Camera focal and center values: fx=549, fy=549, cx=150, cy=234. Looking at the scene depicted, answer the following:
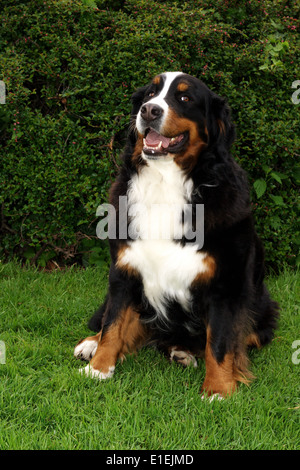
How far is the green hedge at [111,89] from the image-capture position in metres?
4.25

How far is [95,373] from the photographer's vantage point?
2920mm

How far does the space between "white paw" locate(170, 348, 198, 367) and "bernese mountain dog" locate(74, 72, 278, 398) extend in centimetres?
19

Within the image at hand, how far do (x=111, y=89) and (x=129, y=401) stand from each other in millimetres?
2553

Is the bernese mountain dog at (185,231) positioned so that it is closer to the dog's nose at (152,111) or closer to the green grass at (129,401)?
the dog's nose at (152,111)

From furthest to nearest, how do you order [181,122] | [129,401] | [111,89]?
[111,89]
[181,122]
[129,401]

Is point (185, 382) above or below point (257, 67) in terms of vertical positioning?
below

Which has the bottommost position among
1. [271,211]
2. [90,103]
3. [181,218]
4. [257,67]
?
[271,211]

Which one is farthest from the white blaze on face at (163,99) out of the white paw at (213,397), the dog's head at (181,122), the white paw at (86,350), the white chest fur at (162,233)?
the white paw at (213,397)

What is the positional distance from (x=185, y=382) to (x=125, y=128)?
228 cm

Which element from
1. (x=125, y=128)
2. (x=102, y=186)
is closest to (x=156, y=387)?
(x=102, y=186)

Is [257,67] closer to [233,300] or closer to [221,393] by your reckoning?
[233,300]

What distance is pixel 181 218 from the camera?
2.84m

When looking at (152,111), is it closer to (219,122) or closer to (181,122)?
(181,122)

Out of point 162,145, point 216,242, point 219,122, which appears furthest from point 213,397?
point 219,122
